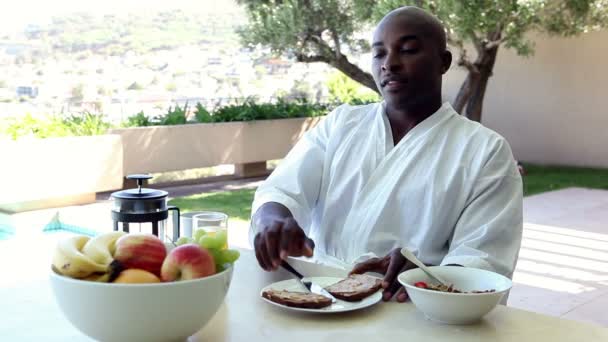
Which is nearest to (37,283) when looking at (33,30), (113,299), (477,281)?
(113,299)

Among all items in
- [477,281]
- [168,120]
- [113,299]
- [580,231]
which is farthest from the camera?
[168,120]

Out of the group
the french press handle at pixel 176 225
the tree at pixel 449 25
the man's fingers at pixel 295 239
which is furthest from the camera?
the tree at pixel 449 25

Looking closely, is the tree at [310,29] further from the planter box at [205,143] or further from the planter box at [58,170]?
the planter box at [58,170]

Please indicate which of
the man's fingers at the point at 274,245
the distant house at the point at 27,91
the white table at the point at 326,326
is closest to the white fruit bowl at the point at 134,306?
the white table at the point at 326,326

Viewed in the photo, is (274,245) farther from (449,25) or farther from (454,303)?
(449,25)

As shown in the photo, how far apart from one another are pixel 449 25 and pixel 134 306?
8.08 meters

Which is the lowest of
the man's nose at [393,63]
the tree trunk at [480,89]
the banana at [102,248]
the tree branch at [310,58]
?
the tree trunk at [480,89]

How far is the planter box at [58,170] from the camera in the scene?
6691 millimetres

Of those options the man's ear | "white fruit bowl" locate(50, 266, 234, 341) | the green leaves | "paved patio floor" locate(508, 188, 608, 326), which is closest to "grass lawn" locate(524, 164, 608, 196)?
"paved patio floor" locate(508, 188, 608, 326)

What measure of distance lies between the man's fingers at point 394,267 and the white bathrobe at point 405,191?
7.1 inches

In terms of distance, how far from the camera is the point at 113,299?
1.14 metres

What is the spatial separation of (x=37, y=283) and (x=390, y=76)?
1030 mm

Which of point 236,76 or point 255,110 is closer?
point 255,110

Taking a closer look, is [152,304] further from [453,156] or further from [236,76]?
[236,76]
